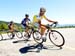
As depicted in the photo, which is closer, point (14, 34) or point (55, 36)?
point (55, 36)

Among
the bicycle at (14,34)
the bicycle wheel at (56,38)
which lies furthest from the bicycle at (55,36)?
the bicycle at (14,34)

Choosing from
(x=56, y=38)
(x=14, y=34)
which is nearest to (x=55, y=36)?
(x=56, y=38)

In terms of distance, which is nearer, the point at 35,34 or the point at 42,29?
the point at 42,29

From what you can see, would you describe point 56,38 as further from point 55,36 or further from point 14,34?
point 14,34

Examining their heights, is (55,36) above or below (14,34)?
above

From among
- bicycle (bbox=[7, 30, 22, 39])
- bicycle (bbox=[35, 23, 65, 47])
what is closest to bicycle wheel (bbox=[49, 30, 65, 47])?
bicycle (bbox=[35, 23, 65, 47])

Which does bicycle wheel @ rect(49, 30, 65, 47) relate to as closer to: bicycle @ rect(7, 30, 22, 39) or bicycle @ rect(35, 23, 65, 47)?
bicycle @ rect(35, 23, 65, 47)

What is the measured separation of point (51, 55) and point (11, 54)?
1.79m

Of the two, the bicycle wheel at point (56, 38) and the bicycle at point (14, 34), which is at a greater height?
the bicycle wheel at point (56, 38)

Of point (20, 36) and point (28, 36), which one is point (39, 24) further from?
point (20, 36)

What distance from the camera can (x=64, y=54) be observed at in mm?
8289

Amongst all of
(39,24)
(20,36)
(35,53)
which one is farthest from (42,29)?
(20,36)

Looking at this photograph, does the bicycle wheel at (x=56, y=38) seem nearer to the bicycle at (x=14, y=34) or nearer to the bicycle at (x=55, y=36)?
the bicycle at (x=55, y=36)

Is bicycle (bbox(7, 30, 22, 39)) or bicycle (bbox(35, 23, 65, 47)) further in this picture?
bicycle (bbox(7, 30, 22, 39))
